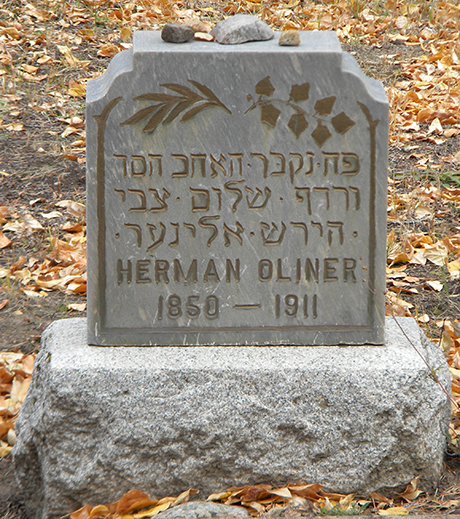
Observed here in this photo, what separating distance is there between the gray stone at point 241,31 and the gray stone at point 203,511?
1459 millimetres

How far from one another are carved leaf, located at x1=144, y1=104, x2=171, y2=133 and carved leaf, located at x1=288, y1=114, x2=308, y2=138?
40 cm

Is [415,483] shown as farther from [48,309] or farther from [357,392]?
[48,309]

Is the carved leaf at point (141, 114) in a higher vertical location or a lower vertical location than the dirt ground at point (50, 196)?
higher

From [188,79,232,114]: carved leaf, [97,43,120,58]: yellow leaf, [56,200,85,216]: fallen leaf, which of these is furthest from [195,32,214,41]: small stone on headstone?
[97,43,120,58]: yellow leaf

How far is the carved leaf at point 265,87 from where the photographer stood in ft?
7.36

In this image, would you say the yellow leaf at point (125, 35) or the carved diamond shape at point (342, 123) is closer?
the carved diamond shape at point (342, 123)

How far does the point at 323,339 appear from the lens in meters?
2.47

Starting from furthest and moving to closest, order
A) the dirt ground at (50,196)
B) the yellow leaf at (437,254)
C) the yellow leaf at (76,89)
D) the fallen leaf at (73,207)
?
the yellow leaf at (76,89), the fallen leaf at (73,207), the yellow leaf at (437,254), the dirt ground at (50,196)

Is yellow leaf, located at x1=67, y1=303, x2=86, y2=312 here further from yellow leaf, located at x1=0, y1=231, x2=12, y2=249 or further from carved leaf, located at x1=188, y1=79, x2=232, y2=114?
carved leaf, located at x1=188, y1=79, x2=232, y2=114

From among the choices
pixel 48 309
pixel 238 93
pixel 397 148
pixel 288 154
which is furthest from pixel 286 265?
pixel 397 148

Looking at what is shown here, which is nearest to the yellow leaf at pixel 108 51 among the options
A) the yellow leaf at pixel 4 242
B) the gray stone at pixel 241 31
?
the yellow leaf at pixel 4 242

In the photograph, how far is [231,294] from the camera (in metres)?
2.44

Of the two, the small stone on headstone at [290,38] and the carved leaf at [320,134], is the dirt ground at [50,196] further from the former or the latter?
the small stone on headstone at [290,38]

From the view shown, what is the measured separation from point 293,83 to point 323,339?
875 millimetres
